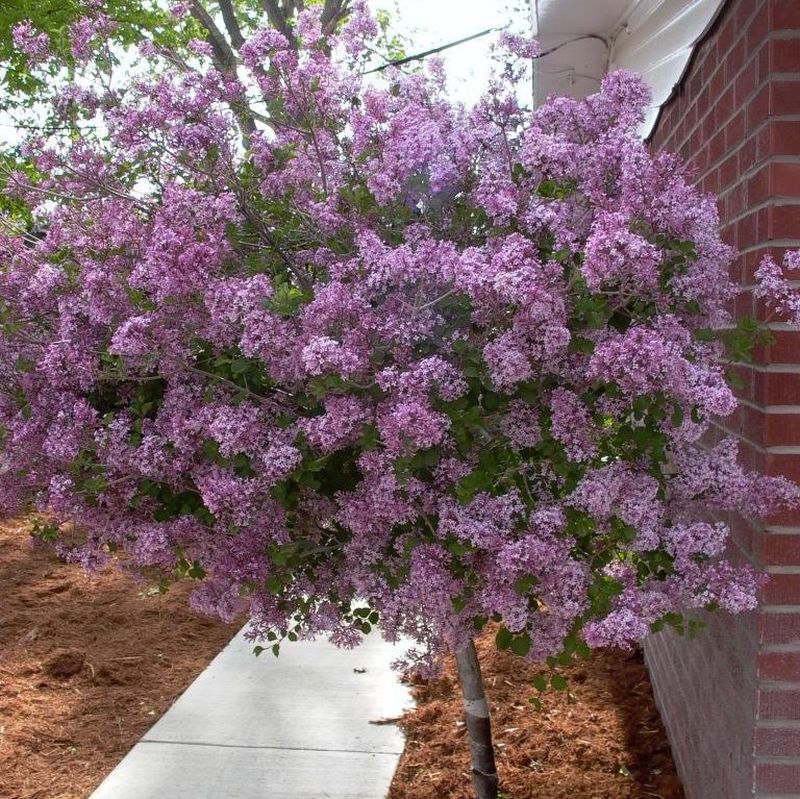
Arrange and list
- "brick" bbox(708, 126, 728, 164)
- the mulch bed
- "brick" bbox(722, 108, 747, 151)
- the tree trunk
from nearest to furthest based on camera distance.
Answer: "brick" bbox(722, 108, 747, 151) → "brick" bbox(708, 126, 728, 164) → the tree trunk → the mulch bed

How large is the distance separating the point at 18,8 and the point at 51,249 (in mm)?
6062

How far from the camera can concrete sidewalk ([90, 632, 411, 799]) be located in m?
3.62

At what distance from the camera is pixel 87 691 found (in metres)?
4.56

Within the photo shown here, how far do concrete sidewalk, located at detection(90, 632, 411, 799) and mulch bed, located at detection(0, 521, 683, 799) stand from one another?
126mm

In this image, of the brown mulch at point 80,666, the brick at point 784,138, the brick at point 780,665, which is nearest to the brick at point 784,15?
the brick at point 784,138

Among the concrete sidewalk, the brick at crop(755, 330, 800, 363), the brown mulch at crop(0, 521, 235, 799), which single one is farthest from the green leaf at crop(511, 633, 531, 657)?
the brown mulch at crop(0, 521, 235, 799)

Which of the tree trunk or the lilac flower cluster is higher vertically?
the lilac flower cluster

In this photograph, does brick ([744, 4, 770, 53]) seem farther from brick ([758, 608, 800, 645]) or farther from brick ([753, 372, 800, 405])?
brick ([758, 608, 800, 645])

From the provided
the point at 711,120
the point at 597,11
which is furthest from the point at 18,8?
the point at 711,120

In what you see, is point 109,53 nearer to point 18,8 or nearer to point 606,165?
point 606,165

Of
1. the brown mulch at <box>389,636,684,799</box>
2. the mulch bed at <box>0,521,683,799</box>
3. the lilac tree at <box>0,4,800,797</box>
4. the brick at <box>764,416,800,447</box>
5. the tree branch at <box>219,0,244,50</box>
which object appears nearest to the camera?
the lilac tree at <box>0,4,800,797</box>

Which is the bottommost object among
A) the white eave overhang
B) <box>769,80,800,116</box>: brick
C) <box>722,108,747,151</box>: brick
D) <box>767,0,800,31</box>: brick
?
<box>769,80,800,116</box>: brick

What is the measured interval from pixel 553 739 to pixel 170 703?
6.23 feet

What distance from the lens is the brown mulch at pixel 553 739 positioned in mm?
3488
